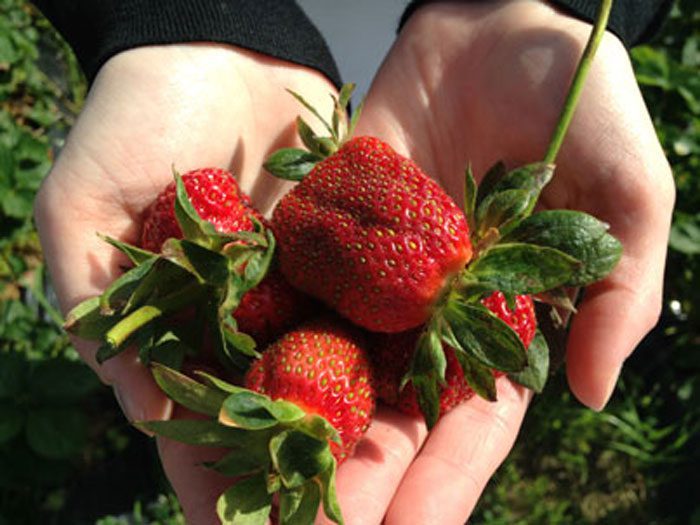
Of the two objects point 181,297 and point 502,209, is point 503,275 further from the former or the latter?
point 181,297

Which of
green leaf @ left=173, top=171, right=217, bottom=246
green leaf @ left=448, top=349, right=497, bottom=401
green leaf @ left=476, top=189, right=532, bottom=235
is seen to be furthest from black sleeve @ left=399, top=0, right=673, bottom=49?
green leaf @ left=173, top=171, right=217, bottom=246

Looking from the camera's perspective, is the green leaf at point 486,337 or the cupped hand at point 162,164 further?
the cupped hand at point 162,164

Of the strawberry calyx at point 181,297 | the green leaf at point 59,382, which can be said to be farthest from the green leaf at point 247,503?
the green leaf at point 59,382

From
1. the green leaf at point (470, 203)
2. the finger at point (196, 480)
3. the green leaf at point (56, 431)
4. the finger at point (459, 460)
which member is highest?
the green leaf at point (470, 203)

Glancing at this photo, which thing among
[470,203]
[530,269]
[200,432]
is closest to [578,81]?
[470,203]

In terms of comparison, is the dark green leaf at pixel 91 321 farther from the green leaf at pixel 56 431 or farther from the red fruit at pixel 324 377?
the green leaf at pixel 56 431

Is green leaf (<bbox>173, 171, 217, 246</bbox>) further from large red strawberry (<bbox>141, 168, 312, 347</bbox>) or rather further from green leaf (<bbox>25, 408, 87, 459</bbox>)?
green leaf (<bbox>25, 408, 87, 459</bbox>)

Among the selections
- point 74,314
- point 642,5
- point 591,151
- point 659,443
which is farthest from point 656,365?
point 74,314
